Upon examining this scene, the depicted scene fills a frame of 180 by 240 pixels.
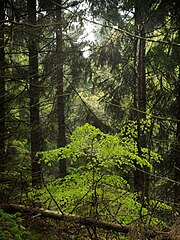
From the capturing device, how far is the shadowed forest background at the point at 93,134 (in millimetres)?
4766

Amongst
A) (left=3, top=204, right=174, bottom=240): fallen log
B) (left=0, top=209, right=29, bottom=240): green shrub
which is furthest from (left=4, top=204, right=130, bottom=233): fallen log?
(left=0, top=209, right=29, bottom=240): green shrub

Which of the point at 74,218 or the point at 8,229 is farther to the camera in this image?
the point at 74,218

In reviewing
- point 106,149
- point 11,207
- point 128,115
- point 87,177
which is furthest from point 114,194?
point 128,115

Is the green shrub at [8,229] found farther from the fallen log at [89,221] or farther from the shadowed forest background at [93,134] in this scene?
the fallen log at [89,221]

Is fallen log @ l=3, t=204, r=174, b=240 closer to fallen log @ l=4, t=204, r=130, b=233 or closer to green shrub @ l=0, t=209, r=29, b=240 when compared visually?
fallen log @ l=4, t=204, r=130, b=233

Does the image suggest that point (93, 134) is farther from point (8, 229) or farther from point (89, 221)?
point (8, 229)

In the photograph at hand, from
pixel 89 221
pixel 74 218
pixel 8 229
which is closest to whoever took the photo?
pixel 8 229

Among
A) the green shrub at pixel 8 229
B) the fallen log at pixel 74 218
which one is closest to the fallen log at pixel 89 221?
the fallen log at pixel 74 218

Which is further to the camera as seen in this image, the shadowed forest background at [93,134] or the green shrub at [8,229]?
the shadowed forest background at [93,134]

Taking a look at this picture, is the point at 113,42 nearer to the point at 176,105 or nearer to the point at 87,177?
the point at 176,105

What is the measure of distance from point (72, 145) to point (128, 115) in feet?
20.3

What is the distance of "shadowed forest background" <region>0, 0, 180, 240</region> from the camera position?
4766 millimetres

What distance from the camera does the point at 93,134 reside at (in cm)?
516

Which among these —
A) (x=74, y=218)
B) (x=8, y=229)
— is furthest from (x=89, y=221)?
(x=8, y=229)
